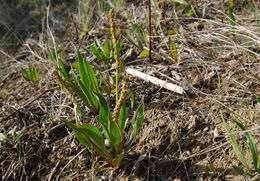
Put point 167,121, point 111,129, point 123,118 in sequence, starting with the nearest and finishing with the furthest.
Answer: point 111,129 → point 123,118 → point 167,121

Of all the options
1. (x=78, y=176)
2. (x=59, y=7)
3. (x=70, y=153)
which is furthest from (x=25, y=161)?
(x=59, y=7)

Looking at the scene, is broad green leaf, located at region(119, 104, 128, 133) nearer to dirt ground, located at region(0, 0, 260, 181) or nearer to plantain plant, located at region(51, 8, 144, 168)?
plantain plant, located at region(51, 8, 144, 168)

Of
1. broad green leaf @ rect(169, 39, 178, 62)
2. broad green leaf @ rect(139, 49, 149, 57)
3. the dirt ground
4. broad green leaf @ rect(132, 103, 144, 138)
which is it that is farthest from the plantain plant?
broad green leaf @ rect(169, 39, 178, 62)

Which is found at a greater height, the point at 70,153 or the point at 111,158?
the point at 111,158

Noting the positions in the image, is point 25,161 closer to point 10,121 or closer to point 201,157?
point 10,121

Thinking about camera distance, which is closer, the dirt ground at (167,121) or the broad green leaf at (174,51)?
the dirt ground at (167,121)

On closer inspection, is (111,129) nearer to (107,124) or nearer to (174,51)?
(107,124)

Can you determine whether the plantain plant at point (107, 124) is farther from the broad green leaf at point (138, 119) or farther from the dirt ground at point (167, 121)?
the dirt ground at point (167, 121)

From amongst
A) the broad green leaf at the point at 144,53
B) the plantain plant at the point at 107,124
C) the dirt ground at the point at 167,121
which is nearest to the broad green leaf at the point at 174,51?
the dirt ground at the point at 167,121

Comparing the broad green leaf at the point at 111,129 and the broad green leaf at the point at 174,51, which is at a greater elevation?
the broad green leaf at the point at 174,51

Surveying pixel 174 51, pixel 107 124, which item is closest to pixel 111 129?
pixel 107 124

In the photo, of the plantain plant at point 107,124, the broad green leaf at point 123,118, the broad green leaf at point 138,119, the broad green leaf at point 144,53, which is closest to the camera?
the plantain plant at point 107,124
